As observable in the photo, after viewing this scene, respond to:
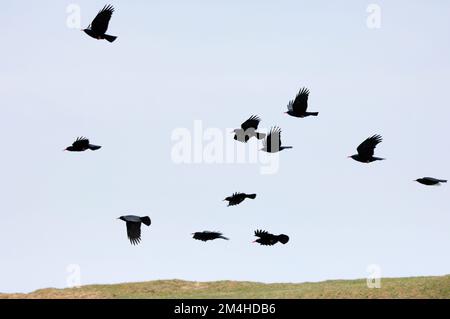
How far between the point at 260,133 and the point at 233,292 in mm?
11023

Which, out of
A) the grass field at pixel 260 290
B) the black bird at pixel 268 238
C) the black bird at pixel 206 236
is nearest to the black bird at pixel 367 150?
the black bird at pixel 268 238

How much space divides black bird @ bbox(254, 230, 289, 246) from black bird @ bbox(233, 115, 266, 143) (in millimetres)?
3390

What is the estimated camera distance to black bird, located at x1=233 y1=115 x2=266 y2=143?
28.6 meters

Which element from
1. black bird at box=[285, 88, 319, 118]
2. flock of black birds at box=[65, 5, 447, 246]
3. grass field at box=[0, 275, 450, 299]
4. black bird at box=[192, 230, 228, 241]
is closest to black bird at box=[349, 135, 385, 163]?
flock of black birds at box=[65, 5, 447, 246]

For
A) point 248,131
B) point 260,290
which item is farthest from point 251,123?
point 260,290

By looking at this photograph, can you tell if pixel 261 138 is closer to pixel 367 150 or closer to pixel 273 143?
pixel 273 143

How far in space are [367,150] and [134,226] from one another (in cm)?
845

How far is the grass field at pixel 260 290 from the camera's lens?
1313 inches

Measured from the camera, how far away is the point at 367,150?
28.0 m

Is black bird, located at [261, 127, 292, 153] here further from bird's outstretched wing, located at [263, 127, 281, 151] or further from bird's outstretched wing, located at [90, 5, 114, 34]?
bird's outstretched wing, located at [90, 5, 114, 34]

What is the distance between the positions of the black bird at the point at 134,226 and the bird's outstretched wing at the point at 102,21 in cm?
642
